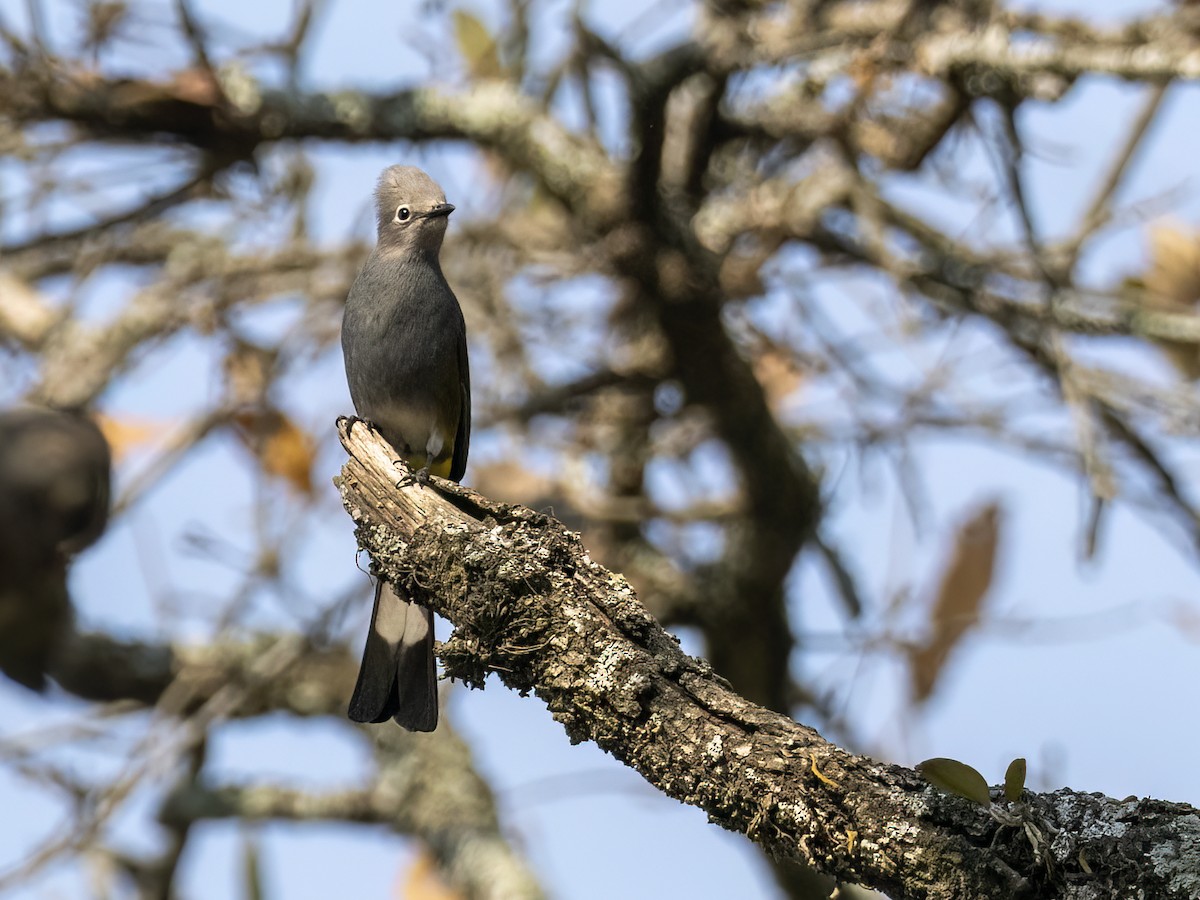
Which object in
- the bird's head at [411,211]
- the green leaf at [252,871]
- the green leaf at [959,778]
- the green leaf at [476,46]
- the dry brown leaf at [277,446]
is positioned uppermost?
the green leaf at [476,46]

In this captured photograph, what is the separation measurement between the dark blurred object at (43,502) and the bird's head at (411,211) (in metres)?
1.28

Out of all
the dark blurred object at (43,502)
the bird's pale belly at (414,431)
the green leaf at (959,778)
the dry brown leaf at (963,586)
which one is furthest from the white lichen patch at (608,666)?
the dry brown leaf at (963,586)

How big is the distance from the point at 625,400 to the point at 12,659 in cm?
294

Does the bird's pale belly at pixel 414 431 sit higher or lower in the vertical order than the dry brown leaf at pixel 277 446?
lower

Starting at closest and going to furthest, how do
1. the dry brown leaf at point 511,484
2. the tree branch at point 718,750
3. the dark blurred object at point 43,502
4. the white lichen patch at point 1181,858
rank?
1. the white lichen patch at point 1181,858
2. the tree branch at point 718,750
3. the dark blurred object at point 43,502
4. the dry brown leaf at point 511,484

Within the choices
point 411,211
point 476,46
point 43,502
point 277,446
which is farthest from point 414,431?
point 476,46

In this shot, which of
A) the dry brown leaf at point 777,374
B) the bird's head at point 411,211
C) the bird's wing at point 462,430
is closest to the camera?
the bird's head at point 411,211

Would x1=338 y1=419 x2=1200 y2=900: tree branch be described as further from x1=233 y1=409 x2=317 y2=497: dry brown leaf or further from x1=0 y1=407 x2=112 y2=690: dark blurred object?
x1=233 y1=409 x2=317 y2=497: dry brown leaf

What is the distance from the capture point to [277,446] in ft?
18.0

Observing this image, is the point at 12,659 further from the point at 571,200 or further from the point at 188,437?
the point at 571,200

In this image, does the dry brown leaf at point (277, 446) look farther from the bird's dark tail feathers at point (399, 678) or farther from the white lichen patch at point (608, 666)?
the white lichen patch at point (608, 666)

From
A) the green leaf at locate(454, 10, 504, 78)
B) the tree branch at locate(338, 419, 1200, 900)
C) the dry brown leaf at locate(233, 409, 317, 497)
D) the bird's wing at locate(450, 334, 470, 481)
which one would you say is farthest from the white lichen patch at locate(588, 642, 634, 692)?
the green leaf at locate(454, 10, 504, 78)

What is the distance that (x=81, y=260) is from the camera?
5.32 m

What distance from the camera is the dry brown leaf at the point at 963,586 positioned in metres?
5.18
